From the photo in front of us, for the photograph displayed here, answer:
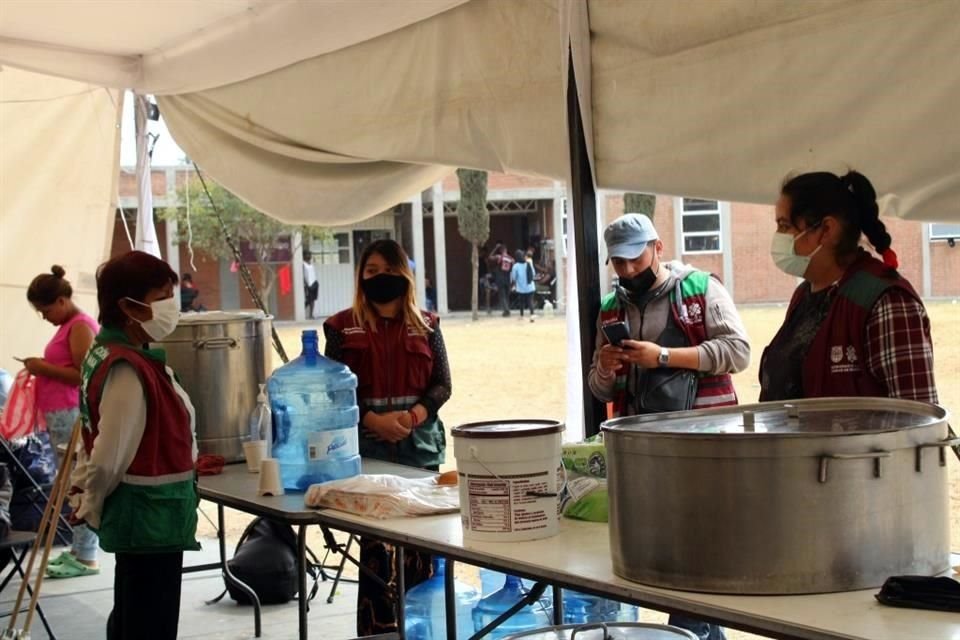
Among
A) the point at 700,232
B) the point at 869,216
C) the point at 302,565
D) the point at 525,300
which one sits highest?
the point at 700,232

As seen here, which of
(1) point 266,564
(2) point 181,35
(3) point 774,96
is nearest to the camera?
(3) point 774,96

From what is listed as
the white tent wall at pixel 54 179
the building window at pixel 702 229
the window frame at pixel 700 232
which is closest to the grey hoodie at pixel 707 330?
the white tent wall at pixel 54 179

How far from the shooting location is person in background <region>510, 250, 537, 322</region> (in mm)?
26609

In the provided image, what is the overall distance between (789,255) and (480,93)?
1.69 m

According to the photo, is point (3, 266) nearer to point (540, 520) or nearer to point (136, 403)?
point (136, 403)

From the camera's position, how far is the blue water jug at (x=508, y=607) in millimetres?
3725

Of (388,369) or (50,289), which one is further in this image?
(50,289)

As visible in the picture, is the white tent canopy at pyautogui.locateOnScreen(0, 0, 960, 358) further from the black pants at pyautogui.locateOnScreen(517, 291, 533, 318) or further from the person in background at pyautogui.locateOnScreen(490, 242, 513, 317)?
the person in background at pyautogui.locateOnScreen(490, 242, 513, 317)

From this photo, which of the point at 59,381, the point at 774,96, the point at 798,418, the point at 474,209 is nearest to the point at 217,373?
the point at 59,381

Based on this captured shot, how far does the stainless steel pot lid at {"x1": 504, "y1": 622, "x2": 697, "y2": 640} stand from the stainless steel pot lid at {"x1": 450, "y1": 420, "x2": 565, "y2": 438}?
46 centimetres

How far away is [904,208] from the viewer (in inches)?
114

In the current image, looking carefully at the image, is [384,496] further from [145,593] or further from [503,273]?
[503,273]

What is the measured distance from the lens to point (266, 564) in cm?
540

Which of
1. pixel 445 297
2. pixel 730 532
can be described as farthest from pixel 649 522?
pixel 445 297
